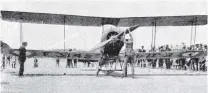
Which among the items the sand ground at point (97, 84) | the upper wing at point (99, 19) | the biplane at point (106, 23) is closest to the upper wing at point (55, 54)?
the biplane at point (106, 23)

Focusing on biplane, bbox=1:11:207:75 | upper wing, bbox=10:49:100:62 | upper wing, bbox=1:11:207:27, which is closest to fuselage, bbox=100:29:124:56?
biplane, bbox=1:11:207:75

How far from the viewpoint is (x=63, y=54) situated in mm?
14219

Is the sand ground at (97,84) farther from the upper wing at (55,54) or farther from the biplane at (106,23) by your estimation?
the upper wing at (55,54)

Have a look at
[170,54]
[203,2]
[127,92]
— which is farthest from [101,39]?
[127,92]

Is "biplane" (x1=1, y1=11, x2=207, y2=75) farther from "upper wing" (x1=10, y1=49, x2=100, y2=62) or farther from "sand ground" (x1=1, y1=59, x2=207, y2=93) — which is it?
"sand ground" (x1=1, y1=59, x2=207, y2=93)

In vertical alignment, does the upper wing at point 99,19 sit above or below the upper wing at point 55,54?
above

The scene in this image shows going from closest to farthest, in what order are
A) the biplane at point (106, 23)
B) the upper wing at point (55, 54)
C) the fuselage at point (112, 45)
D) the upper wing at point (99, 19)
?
1. the fuselage at point (112, 45)
2. the biplane at point (106, 23)
3. the upper wing at point (99, 19)
4. the upper wing at point (55, 54)

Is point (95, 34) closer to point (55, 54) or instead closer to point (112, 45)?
point (55, 54)

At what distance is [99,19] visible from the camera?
1441 cm

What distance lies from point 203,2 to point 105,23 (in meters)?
5.74

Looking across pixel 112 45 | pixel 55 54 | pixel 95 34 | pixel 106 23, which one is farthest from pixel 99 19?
pixel 55 54

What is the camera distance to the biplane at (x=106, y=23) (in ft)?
41.0

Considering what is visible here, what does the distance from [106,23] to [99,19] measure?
585 millimetres

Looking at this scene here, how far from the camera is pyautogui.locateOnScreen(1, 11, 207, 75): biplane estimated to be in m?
12.5
